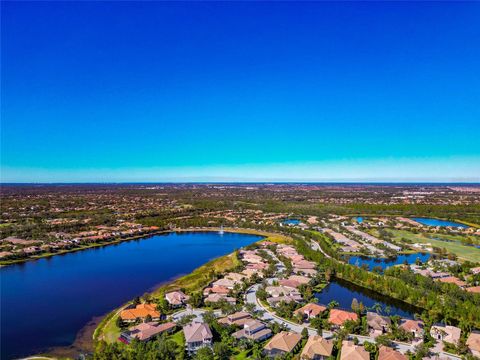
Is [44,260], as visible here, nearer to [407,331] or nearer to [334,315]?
[334,315]

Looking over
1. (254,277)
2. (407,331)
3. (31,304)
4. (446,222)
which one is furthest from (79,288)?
(446,222)

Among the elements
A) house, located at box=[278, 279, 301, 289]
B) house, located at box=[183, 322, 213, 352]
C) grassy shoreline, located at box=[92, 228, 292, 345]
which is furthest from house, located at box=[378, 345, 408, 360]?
grassy shoreline, located at box=[92, 228, 292, 345]

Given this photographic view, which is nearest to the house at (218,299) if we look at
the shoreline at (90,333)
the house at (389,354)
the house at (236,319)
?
the house at (236,319)

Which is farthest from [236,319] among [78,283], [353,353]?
[78,283]

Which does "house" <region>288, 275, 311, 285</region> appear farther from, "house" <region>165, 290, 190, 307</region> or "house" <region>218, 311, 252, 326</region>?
"house" <region>165, 290, 190, 307</region>

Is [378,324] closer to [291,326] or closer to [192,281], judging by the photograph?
[291,326]

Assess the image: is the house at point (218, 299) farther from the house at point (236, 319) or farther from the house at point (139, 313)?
the house at point (139, 313)
